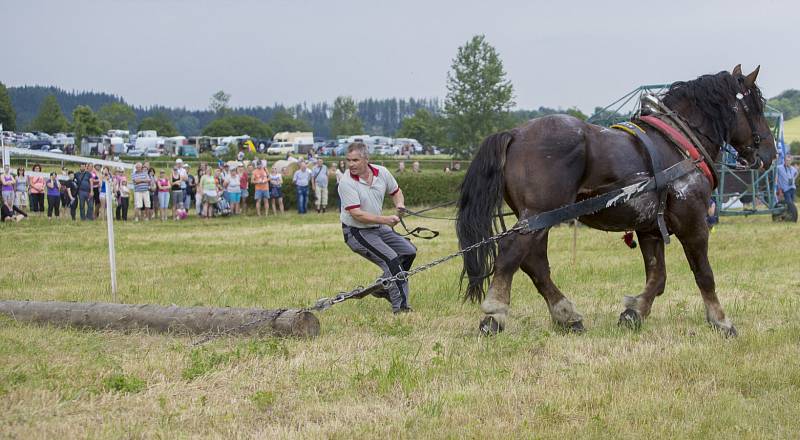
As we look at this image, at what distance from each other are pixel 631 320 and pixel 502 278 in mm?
1514

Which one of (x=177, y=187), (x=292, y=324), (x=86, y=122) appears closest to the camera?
(x=292, y=324)

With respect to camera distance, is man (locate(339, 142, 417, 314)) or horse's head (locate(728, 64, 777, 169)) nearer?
horse's head (locate(728, 64, 777, 169))

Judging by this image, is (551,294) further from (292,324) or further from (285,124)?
(285,124)

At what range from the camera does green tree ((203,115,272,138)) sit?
12388 centimetres

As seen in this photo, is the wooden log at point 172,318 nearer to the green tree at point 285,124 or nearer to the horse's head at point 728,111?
the horse's head at point 728,111

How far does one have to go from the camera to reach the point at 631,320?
8211 mm

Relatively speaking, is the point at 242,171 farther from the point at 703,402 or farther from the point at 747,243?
the point at 703,402

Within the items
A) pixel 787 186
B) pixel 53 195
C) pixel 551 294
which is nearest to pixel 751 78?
pixel 551 294

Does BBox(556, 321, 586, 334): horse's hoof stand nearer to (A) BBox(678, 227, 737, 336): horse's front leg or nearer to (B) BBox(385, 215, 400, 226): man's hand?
(A) BBox(678, 227, 737, 336): horse's front leg

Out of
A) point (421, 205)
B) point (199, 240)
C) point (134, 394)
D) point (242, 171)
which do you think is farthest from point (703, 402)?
point (421, 205)

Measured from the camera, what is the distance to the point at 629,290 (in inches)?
427

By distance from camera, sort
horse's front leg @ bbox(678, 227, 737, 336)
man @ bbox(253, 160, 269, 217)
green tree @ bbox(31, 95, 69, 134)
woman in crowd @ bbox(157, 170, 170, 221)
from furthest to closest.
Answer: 1. green tree @ bbox(31, 95, 69, 134)
2. man @ bbox(253, 160, 269, 217)
3. woman in crowd @ bbox(157, 170, 170, 221)
4. horse's front leg @ bbox(678, 227, 737, 336)

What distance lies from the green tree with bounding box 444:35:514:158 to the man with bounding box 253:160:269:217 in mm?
47000

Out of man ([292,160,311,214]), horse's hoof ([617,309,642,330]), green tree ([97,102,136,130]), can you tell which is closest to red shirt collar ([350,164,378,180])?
horse's hoof ([617,309,642,330])
